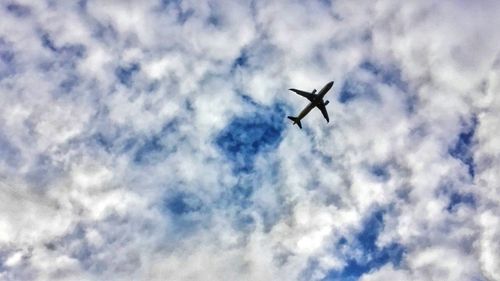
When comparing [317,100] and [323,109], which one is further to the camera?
[323,109]

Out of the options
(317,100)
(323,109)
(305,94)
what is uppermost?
(305,94)

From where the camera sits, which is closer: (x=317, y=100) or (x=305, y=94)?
(x=305, y=94)

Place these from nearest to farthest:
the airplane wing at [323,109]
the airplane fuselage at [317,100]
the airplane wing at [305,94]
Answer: the airplane fuselage at [317,100] → the airplane wing at [305,94] → the airplane wing at [323,109]

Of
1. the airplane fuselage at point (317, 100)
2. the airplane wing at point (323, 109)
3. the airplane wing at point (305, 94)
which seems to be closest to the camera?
the airplane fuselage at point (317, 100)

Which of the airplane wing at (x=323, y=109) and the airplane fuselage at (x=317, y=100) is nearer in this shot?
the airplane fuselage at (x=317, y=100)

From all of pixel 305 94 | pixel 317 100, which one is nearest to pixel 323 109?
pixel 317 100

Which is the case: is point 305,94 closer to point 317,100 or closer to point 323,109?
point 317,100

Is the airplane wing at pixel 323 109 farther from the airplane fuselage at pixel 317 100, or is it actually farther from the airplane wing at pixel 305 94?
the airplane wing at pixel 305 94

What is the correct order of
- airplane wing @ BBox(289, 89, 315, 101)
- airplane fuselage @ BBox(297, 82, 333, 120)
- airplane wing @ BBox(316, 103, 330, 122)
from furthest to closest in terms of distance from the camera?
airplane wing @ BBox(316, 103, 330, 122) → airplane wing @ BBox(289, 89, 315, 101) → airplane fuselage @ BBox(297, 82, 333, 120)

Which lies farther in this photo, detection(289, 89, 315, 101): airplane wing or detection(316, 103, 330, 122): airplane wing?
detection(316, 103, 330, 122): airplane wing

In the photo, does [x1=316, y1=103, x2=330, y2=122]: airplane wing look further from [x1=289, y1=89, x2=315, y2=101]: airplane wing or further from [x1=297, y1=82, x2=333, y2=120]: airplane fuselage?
[x1=289, y1=89, x2=315, y2=101]: airplane wing

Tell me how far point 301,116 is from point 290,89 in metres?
20.5

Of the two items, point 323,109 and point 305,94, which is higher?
point 305,94

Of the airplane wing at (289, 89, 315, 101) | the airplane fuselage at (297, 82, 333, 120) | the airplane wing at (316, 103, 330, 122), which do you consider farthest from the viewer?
the airplane wing at (316, 103, 330, 122)
